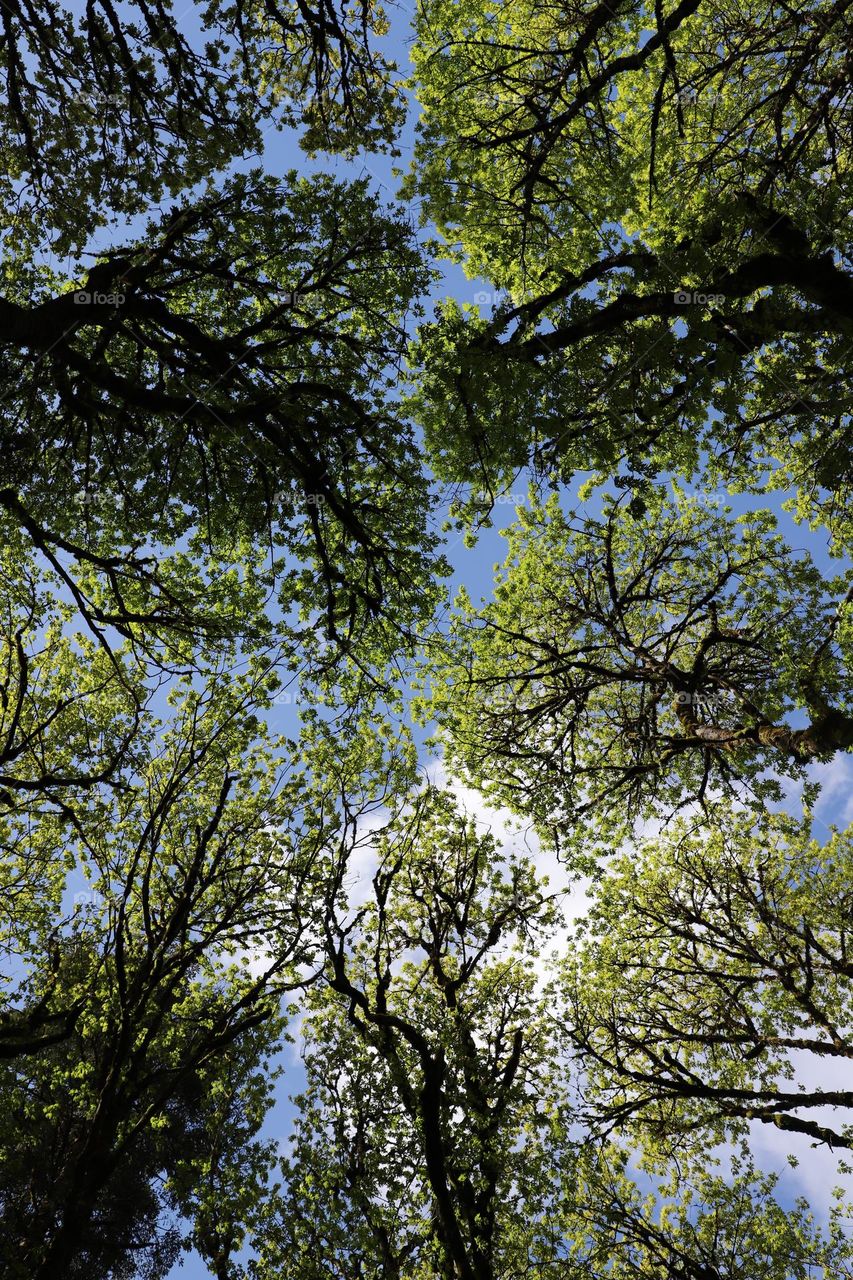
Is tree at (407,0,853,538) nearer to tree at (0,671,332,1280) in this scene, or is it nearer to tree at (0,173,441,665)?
tree at (0,173,441,665)

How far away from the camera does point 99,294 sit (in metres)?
7.44

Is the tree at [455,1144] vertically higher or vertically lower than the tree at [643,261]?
lower

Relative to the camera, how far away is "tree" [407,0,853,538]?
27.3 ft

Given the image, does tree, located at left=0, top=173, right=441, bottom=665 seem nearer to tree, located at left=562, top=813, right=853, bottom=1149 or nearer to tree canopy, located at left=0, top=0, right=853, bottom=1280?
tree canopy, located at left=0, top=0, right=853, bottom=1280

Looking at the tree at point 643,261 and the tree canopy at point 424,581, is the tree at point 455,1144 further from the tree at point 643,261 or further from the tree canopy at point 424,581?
the tree at point 643,261

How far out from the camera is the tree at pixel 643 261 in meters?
8.34

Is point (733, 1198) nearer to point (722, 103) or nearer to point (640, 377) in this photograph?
point (640, 377)

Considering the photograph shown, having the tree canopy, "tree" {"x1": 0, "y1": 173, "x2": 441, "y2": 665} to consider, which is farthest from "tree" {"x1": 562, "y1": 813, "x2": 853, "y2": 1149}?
"tree" {"x1": 0, "y1": 173, "x2": 441, "y2": 665}

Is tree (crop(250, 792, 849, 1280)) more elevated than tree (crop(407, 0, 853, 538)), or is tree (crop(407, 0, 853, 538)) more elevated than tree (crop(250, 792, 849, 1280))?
tree (crop(407, 0, 853, 538))

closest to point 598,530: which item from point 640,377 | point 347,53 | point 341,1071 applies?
point 640,377

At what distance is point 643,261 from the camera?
28.2ft

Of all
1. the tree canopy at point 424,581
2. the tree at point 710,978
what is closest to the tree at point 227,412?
the tree canopy at point 424,581

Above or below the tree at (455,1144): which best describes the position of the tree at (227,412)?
above

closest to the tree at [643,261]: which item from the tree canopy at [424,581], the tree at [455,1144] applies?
the tree canopy at [424,581]
